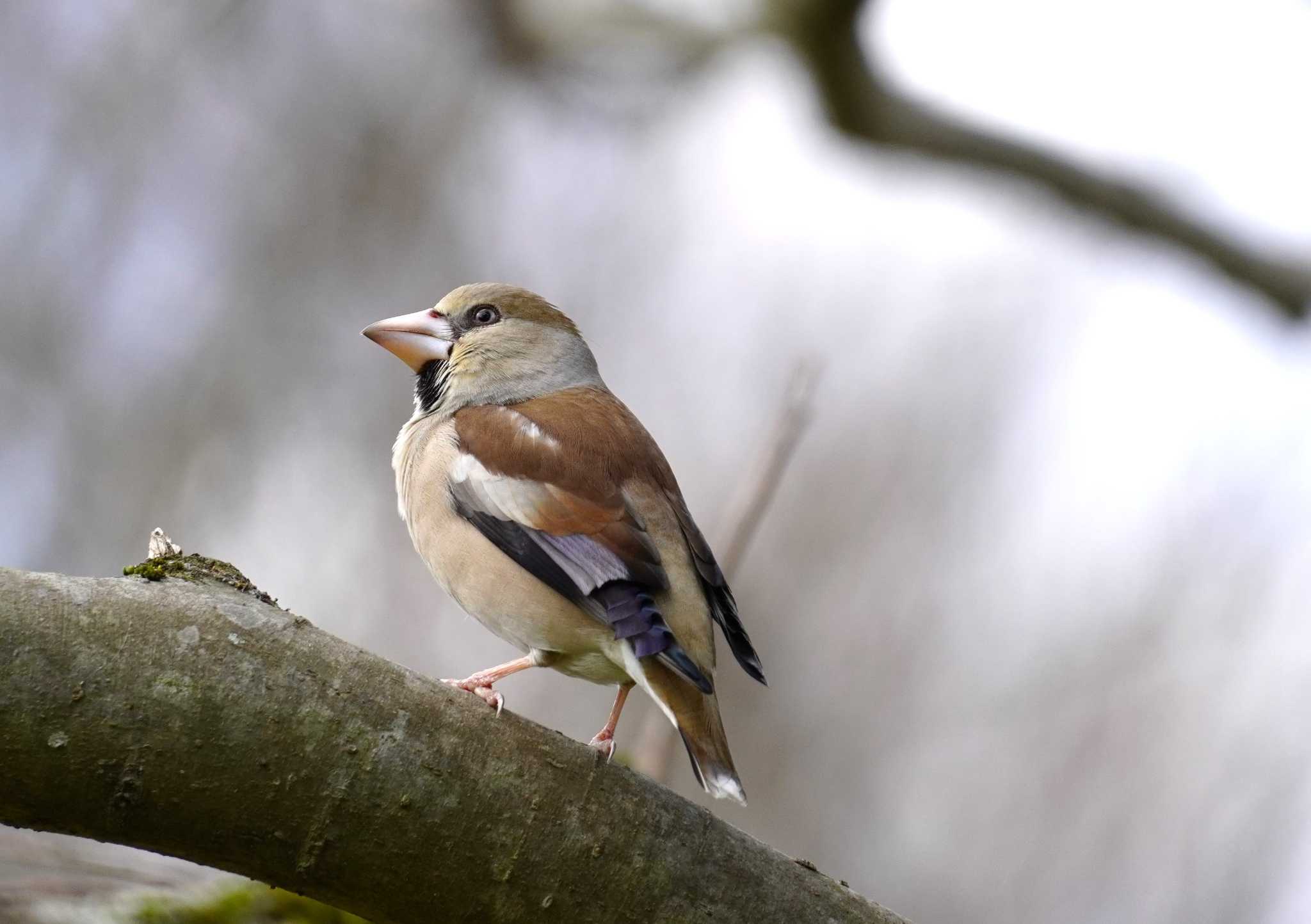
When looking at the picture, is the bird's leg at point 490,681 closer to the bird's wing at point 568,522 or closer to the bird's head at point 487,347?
the bird's wing at point 568,522

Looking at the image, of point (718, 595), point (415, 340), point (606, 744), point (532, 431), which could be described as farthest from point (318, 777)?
point (415, 340)

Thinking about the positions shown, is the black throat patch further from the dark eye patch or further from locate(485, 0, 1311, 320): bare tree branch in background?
locate(485, 0, 1311, 320): bare tree branch in background

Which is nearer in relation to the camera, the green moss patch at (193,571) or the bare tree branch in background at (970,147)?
the green moss patch at (193,571)

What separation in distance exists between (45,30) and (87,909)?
7.45m

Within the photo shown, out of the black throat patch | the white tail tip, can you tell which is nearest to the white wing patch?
the black throat patch

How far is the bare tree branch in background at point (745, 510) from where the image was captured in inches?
167

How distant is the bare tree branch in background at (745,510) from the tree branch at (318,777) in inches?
70.8

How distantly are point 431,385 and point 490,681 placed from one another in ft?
5.28

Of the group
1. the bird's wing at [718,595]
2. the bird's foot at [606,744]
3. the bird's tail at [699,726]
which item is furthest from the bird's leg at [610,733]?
the bird's wing at [718,595]

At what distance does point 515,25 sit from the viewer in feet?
27.5

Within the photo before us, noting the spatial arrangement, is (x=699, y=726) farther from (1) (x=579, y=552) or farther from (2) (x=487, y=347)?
(2) (x=487, y=347)

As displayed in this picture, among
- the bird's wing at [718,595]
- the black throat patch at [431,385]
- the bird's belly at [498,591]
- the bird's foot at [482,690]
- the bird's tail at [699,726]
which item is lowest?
the bird's foot at [482,690]

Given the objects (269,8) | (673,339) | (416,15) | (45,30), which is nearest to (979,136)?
(673,339)

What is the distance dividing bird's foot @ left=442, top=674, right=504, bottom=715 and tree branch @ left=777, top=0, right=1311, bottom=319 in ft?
13.0
